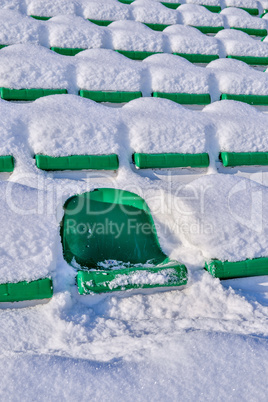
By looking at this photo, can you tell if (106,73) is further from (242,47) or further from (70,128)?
(242,47)

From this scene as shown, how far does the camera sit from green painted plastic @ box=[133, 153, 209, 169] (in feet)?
4.28

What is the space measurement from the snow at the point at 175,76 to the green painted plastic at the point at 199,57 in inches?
9.4

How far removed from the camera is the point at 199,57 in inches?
79.4

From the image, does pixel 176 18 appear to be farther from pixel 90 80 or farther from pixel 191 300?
pixel 191 300

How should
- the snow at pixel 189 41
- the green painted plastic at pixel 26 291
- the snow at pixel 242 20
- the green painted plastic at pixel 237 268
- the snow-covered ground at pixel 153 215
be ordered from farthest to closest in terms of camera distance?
the snow at pixel 242 20
the snow at pixel 189 41
the green painted plastic at pixel 237 268
the green painted plastic at pixel 26 291
the snow-covered ground at pixel 153 215

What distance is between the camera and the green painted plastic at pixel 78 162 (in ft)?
3.98

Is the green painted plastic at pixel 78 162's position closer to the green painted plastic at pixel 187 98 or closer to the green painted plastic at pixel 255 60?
the green painted plastic at pixel 187 98

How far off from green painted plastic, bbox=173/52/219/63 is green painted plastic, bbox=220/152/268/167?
2.57ft

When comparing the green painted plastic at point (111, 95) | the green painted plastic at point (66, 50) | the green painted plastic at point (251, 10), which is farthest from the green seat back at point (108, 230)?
the green painted plastic at point (251, 10)

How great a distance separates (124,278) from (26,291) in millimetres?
228

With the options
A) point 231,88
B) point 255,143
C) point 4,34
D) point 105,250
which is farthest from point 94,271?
point 4,34

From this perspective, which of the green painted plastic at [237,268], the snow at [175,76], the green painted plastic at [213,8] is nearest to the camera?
the green painted plastic at [237,268]

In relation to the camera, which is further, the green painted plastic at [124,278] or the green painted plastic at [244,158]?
the green painted plastic at [244,158]

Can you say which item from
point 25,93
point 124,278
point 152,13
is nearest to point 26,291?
point 124,278
